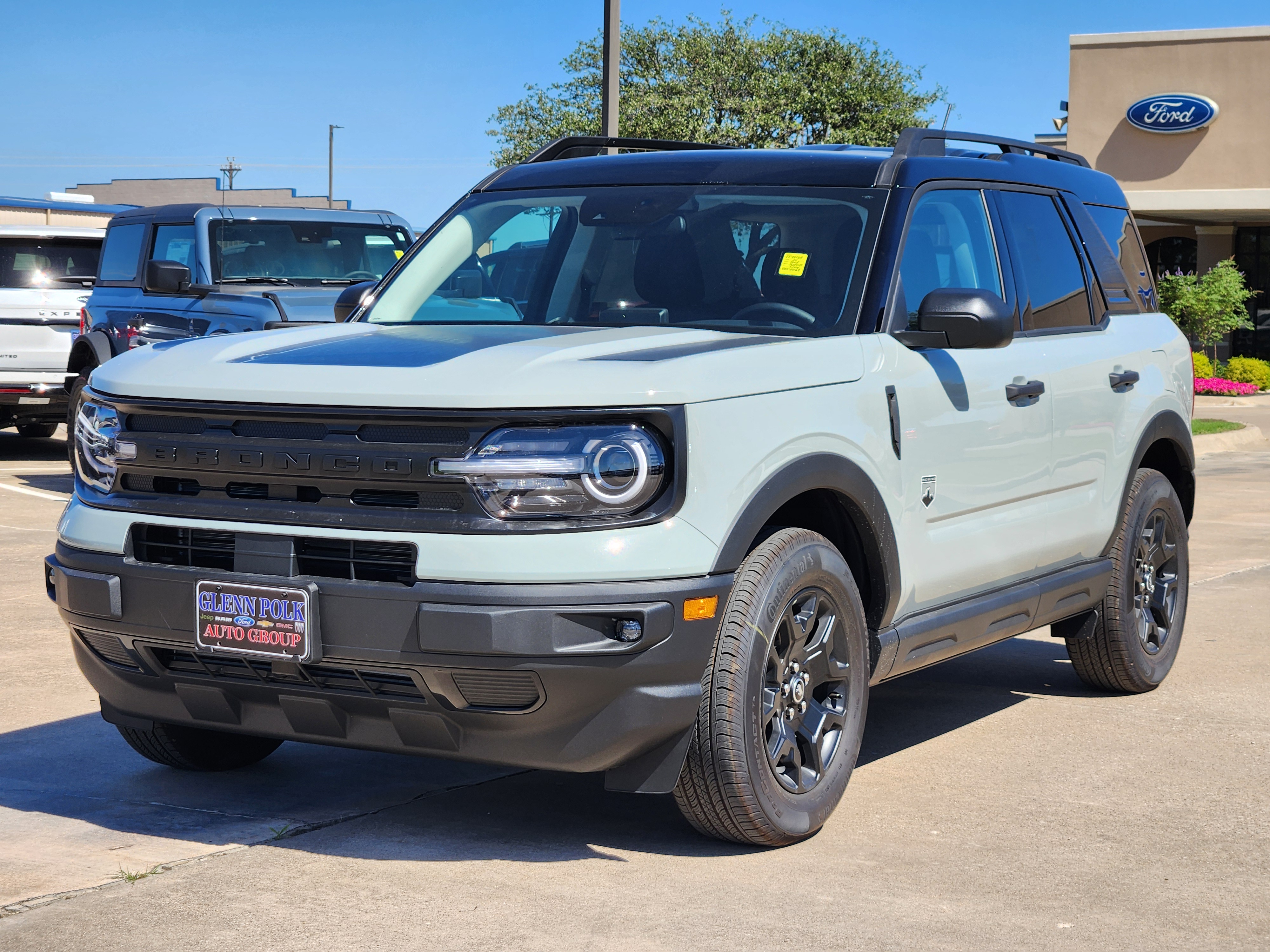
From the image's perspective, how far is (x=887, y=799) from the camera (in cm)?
497

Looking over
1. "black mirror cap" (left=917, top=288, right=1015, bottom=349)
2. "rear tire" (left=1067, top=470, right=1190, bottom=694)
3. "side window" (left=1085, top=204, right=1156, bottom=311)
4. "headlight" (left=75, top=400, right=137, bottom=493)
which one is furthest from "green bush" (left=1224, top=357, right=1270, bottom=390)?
"headlight" (left=75, top=400, right=137, bottom=493)

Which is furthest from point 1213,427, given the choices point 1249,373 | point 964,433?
point 964,433

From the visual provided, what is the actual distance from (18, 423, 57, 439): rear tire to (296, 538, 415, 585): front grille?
1482cm

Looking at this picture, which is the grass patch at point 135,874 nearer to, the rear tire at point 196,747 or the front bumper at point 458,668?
the front bumper at point 458,668

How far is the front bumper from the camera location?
3.83m

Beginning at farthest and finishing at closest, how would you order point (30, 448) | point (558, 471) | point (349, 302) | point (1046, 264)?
point (30, 448)
point (1046, 264)
point (349, 302)
point (558, 471)

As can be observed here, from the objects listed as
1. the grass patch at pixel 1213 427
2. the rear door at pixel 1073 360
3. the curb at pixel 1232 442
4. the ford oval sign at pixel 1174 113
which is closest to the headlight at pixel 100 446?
the rear door at pixel 1073 360

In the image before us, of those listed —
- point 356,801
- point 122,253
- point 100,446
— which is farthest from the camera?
point 122,253

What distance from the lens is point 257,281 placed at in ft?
39.4

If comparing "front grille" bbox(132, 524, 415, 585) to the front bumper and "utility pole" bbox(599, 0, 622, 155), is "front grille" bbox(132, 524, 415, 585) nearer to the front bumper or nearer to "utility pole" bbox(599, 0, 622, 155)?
the front bumper

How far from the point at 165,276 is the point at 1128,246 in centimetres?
626

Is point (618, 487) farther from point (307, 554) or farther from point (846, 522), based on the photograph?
point (846, 522)

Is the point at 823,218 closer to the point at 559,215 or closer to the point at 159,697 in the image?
the point at 559,215

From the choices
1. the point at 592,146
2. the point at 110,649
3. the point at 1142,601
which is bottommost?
the point at 1142,601
